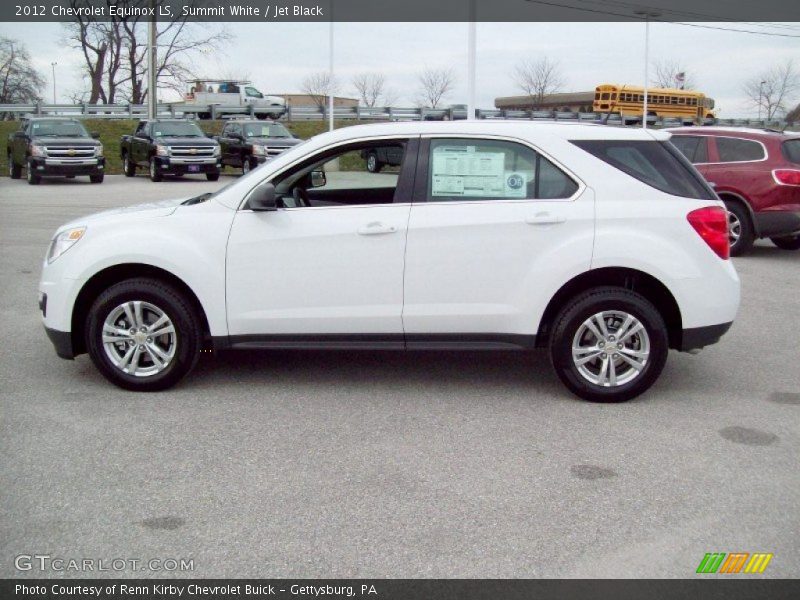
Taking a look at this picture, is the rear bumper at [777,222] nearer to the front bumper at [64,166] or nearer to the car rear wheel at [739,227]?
the car rear wheel at [739,227]

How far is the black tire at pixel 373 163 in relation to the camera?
21.4 feet

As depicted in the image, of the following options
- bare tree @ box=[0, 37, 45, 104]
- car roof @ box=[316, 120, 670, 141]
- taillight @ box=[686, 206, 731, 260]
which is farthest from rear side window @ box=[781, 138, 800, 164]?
bare tree @ box=[0, 37, 45, 104]

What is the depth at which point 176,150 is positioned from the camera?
89.0 ft

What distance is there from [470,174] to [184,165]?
72.8 feet

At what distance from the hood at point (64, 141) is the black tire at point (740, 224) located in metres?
19.2

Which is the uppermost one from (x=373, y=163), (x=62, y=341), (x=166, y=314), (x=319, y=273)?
(x=373, y=163)

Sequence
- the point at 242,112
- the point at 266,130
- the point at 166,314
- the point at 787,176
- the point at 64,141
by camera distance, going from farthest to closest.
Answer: the point at 242,112, the point at 266,130, the point at 64,141, the point at 787,176, the point at 166,314

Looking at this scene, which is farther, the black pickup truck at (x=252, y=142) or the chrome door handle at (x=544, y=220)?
the black pickup truck at (x=252, y=142)

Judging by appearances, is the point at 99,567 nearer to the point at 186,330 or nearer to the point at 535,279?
the point at 186,330

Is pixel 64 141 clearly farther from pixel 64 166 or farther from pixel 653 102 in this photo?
pixel 653 102

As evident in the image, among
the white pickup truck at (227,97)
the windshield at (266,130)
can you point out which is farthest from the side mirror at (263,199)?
the white pickup truck at (227,97)

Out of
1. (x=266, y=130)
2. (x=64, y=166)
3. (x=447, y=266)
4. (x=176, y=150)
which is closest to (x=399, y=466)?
(x=447, y=266)

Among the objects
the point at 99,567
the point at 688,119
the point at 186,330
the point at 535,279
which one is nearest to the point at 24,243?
the point at 186,330

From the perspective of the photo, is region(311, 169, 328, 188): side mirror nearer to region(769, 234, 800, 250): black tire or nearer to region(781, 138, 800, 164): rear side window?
region(781, 138, 800, 164): rear side window
